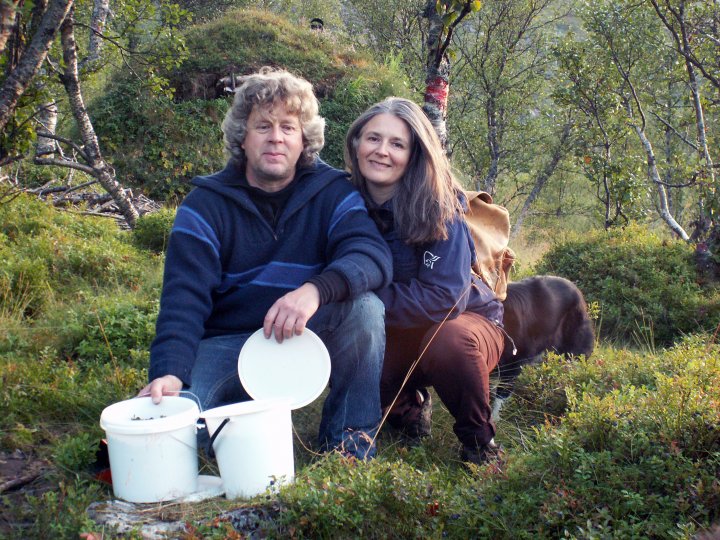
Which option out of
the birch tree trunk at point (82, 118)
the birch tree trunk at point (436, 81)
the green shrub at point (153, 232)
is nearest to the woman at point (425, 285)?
the birch tree trunk at point (436, 81)

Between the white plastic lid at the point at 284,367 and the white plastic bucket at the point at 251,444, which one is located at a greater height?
the white plastic lid at the point at 284,367

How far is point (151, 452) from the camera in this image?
266 centimetres

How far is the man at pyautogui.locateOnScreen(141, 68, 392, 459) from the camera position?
3.22m

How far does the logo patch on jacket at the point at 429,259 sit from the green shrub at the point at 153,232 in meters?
4.86

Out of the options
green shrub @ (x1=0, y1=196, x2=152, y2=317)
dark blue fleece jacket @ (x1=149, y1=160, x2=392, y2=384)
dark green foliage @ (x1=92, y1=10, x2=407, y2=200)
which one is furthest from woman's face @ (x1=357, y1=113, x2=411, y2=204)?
dark green foliage @ (x1=92, y1=10, x2=407, y2=200)

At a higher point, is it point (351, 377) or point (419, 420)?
point (351, 377)

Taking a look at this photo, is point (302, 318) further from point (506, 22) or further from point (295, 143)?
point (506, 22)

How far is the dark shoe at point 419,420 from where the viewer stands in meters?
3.87

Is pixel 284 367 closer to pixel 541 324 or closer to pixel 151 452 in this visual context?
pixel 151 452

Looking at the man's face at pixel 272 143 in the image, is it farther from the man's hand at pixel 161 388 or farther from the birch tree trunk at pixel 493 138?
the birch tree trunk at pixel 493 138

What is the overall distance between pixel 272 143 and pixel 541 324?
219cm

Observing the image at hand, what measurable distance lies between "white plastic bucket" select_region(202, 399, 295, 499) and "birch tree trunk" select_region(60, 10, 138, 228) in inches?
217

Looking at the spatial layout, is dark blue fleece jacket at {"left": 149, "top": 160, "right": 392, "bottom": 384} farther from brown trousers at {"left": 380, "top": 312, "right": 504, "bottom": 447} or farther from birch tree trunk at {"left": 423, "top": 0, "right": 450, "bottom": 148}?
birch tree trunk at {"left": 423, "top": 0, "right": 450, "bottom": 148}

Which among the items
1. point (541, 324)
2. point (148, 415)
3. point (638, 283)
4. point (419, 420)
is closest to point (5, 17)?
point (148, 415)
